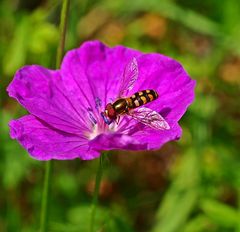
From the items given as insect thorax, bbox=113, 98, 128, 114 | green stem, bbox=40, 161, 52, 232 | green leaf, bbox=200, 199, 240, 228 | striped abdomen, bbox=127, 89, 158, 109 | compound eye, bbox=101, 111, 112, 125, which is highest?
striped abdomen, bbox=127, 89, 158, 109

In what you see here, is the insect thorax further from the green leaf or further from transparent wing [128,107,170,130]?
the green leaf

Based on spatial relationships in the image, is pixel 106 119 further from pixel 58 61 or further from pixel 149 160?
pixel 149 160

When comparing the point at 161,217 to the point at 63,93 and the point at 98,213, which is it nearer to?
the point at 98,213

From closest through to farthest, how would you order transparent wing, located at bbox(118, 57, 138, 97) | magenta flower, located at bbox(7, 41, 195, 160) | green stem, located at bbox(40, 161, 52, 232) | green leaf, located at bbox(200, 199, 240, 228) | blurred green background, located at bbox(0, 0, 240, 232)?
magenta flower, located at bbox(7, 41, 195, 160), green stem, located at bbox(40, 161, 52, 232), transparent wing, located at bbox(118, 57, 138, 97), green leaf, located at bbox(200, 199, 240, 228), blurred green background, located at bbox(0, 0, 240, 232)

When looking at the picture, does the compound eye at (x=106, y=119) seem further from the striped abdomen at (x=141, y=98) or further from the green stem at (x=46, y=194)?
the green stem at (x=46, y=194)

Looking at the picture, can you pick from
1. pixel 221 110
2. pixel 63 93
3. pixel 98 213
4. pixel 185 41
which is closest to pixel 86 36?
pixel 185 41

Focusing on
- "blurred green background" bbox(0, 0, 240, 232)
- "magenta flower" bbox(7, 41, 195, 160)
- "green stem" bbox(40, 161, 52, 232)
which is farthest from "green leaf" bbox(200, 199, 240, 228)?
"green stem" bbox(40, 161, 52, 232)

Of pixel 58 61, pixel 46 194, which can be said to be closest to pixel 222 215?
pixel 46 194
